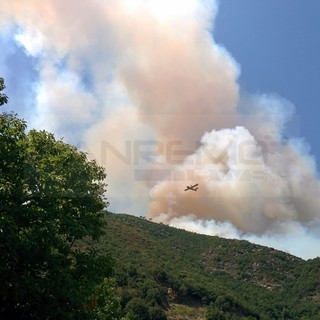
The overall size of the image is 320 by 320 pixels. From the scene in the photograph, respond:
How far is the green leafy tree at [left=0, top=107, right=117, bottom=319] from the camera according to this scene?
64.1 ft

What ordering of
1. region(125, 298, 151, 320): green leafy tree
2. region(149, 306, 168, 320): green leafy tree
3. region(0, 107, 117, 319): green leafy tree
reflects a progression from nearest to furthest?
region(0, 107, 117, 319): green leafy tree
region(125, 298, 151, 320): green leafy tree
region(149, 306, 168, 320): green leafy tree

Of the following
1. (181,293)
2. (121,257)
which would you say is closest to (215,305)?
(181,293)

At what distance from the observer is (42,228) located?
1955 cm

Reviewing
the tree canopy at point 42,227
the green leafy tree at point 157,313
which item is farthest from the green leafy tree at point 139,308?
the tree canopy at point 42,227

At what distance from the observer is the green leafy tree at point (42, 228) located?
770 inches

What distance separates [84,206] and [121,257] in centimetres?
12585

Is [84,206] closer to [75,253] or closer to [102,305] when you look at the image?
[75,253]

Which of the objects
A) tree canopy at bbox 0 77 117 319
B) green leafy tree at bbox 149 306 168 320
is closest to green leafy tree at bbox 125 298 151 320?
green leafy tree at bbox 149 306 168 320

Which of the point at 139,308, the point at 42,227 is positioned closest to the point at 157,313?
the point at 139,308

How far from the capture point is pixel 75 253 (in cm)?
2359

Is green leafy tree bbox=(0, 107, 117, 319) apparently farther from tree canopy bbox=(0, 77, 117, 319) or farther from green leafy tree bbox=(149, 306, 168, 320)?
green leafy tree bbox=(149, 306, 168, 320)

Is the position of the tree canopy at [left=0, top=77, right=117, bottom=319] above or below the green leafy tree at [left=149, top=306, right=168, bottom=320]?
above

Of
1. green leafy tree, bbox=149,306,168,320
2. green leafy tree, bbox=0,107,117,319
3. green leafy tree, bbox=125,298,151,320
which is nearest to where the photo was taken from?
green leafy tree, bbox=0,107,117,319

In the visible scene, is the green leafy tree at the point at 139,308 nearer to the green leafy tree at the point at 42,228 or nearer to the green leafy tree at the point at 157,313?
the green leafy tree at the point at 157,313
